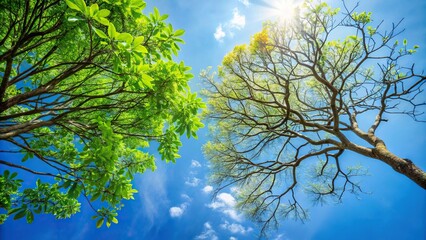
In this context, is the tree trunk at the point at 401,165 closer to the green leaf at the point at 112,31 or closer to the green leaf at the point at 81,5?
the green leaf at the point at 112,31

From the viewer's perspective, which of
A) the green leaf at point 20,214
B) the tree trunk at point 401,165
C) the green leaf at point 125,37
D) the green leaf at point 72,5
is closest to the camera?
the green leaf at point 72,5

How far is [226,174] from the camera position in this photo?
6.62 metres

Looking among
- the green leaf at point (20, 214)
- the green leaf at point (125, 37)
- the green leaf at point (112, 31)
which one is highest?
the green leaf at point (112, 31)

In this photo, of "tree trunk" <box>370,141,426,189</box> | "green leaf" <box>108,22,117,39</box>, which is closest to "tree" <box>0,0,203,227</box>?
"green leaf" <box>108,22,117,39</box>

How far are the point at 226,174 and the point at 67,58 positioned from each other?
489 centimetres

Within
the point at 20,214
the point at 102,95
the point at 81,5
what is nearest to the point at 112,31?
the point at 81,5

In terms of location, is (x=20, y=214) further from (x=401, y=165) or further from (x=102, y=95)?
(x=401, y=165)

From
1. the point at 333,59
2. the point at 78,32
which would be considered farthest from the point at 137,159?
the point at 333,59

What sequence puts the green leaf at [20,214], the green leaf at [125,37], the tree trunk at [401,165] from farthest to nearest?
the tree trunk at [401,165]
the green leaf at [20,214]
the green leaf at [125,37]

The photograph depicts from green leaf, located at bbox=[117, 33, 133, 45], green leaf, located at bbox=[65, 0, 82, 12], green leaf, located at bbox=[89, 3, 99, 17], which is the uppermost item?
green leaf, located at bbox=[65, 0, 82, 12]

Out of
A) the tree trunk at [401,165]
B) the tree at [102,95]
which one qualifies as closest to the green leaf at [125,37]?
the tree at [102,95]

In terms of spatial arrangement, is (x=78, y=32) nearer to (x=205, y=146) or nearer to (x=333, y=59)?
(x=205, y=146)

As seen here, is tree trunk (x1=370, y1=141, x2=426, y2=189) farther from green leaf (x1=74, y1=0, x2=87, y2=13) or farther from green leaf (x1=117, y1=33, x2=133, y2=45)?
green leaf (x1=74, y1=0, x2=87, y2=13)

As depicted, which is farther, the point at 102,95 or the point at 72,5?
the point at 102,95
